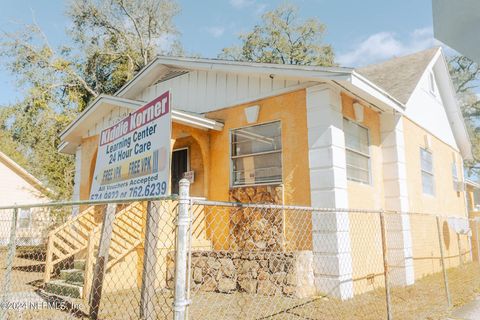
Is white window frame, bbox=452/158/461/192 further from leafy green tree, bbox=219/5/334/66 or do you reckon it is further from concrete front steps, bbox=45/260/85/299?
leafy green tree, bbox=219/5/334/66

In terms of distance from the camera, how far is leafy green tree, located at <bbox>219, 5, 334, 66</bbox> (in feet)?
92.0

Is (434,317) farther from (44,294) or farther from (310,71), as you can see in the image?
(44,294)

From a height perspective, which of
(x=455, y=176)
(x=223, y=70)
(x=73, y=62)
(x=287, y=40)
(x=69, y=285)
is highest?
(x=287, y=40)

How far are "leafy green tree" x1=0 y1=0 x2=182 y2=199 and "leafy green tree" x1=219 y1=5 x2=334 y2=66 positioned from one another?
610cm

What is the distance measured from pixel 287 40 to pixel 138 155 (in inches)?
1038

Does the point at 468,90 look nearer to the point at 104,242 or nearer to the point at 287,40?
the point at 287,40

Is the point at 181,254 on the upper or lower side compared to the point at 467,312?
upper

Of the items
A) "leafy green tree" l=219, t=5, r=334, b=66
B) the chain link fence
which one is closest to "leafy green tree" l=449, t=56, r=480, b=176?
"leafy green tree" l=219, t=5, r=334, b=66

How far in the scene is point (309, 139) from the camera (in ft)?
24.1

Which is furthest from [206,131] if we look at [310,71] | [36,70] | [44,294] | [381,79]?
[36,70]

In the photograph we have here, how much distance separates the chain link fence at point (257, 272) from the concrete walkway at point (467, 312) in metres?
0.15

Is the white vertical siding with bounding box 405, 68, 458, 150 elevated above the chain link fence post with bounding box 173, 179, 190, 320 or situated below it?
above

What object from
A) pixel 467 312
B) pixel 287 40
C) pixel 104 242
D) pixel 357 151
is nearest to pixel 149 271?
pixel 104 242

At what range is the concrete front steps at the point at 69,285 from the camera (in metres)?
6.81
